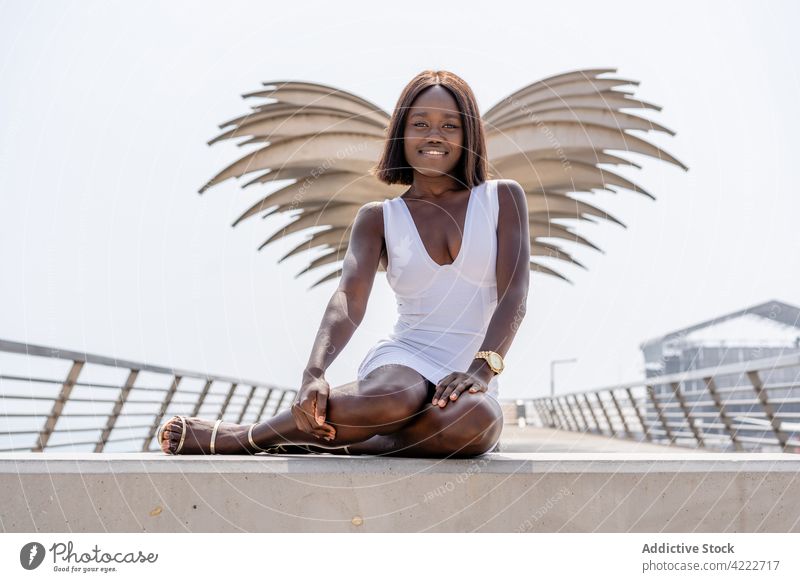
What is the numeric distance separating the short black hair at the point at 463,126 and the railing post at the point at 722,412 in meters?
5.94

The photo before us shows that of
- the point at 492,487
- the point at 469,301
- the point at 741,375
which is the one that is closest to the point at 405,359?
the point at 469,301

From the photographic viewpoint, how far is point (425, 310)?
2.57 meters

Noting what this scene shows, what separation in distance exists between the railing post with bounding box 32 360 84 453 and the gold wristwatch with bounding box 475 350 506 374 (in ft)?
13.0

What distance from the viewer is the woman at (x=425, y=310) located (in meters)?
2.19

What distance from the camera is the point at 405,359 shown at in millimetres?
2375

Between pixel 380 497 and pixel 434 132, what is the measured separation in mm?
1246

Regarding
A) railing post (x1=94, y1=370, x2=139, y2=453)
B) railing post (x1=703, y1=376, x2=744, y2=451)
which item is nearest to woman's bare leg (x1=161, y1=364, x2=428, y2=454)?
railing post (x1=94, y1=370, x2=139, y2=453)

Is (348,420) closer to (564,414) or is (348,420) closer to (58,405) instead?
(58,405)

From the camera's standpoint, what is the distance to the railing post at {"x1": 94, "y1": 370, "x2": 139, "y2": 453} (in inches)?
254

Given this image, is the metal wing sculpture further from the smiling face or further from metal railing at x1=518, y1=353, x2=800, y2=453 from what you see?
the smiling face

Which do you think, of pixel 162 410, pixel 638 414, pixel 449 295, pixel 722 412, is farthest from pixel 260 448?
pixel 638 414

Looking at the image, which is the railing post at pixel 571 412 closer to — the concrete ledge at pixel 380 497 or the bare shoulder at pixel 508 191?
the bare shoulder at pixel 508 191

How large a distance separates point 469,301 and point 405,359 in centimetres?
Result: 32

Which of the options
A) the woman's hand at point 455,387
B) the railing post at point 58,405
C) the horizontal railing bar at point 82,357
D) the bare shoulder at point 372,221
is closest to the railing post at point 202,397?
the horizontal railing bar at point 82,357
